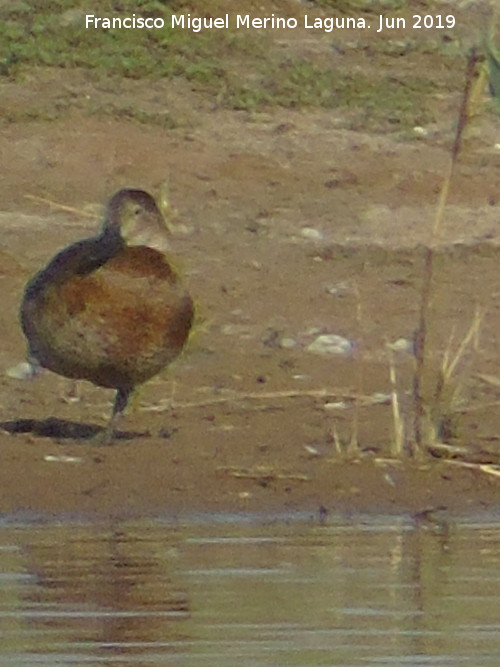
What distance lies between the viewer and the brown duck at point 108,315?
889 centimetres

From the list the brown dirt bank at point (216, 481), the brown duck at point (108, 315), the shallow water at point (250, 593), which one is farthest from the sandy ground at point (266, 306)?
the shallow water at point (250, 593)

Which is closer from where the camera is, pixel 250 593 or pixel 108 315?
pixel 250 593

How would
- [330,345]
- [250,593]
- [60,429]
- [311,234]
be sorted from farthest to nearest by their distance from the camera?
[311,234], [330,345], [60,429], [250,593]

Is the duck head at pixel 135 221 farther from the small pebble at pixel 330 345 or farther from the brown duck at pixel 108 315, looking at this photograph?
the small pebble at pixel 330 345

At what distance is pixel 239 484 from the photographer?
28.4 feet

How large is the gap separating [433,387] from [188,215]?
273 cm

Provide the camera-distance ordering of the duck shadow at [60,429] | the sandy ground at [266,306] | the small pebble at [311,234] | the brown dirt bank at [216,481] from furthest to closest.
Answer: the small pebble at [311,234], the duck shadow at [60,429], the sandy ground at [266,306], the brown dirt bank at [216,481]

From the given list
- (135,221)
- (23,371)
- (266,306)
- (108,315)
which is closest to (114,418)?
(108,315)

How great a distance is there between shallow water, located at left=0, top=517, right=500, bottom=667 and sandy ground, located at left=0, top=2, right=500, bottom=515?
0.44m

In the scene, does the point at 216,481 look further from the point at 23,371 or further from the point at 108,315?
the point at 23,371

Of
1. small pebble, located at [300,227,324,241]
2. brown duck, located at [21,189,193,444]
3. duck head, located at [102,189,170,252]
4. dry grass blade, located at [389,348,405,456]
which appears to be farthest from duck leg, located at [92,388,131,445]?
small pebble, located at [300,227,324,241]

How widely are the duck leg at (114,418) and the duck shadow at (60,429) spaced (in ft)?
0.12

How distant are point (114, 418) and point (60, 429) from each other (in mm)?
219

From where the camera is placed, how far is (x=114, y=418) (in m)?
9.18
